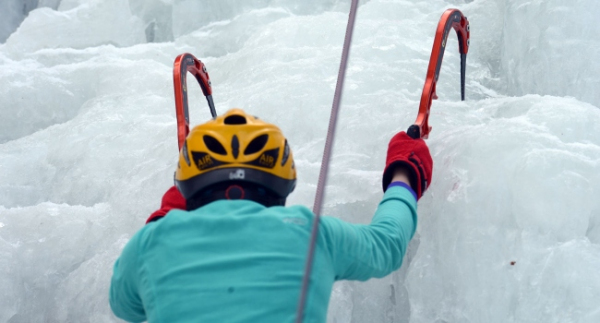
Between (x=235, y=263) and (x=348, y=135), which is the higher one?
(x=235, y=263)

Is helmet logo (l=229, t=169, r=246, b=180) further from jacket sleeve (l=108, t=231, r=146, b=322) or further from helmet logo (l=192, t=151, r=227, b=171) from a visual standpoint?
jacket sleeve (l=108, t=231, r=146, b=322)

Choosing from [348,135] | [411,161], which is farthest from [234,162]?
[348,135]

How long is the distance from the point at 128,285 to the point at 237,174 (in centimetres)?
27

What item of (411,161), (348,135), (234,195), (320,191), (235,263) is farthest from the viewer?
(348,135)

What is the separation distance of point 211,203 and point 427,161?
1.97 feet

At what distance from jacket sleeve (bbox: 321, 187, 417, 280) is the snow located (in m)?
0.45

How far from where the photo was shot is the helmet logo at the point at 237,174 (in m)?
1.08

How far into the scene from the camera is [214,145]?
1.13 metres

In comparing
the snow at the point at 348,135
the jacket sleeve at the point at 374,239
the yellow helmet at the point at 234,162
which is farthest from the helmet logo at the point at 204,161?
the snow at the point at 348,135

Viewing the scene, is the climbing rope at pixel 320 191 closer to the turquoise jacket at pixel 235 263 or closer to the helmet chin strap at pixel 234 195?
the turquoise jacket at pixel 235 263

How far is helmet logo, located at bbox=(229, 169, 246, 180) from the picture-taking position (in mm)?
1084

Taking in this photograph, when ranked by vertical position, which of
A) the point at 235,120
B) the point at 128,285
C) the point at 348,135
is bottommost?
the point at 348,135

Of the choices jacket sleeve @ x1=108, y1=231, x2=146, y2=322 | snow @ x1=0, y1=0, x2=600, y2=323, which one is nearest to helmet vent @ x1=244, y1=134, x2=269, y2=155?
jacket sleeve @ x1=108, y1=231, x2=146, y2=322

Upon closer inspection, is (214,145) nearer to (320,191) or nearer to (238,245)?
(238,245)
